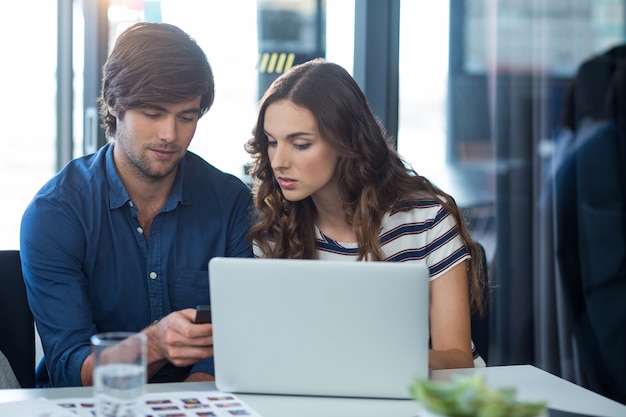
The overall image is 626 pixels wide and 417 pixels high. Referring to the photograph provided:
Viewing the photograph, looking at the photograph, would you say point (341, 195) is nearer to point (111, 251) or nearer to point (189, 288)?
point (189, 288)

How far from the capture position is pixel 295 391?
4.57ft

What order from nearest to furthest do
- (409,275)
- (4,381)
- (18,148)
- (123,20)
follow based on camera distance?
(409,275), (4,381), (123,20), (18,148)

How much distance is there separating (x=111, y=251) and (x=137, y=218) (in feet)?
0.35

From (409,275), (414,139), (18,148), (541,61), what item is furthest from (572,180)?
(18,148)

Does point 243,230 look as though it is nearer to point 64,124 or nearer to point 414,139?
point 414,139

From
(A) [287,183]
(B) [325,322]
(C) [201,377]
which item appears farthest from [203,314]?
(A) [287,183]

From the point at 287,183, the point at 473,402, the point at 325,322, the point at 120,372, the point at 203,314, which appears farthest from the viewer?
the point at 287,183

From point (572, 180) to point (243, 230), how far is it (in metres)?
1.31

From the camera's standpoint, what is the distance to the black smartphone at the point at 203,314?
4.73 ft

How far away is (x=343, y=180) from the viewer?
81.4 inches

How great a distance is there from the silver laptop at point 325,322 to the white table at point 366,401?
23 mm

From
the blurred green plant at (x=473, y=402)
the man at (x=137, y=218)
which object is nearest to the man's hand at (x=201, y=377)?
the man at (x=137, y=218)

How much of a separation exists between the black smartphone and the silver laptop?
0.07m

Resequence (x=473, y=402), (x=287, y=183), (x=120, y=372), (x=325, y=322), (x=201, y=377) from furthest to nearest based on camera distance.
A: (x=287, y=183)
(x=201, y=377)
(x=325, y=322)
(x=120, y=372)
(x=473, y=402)
